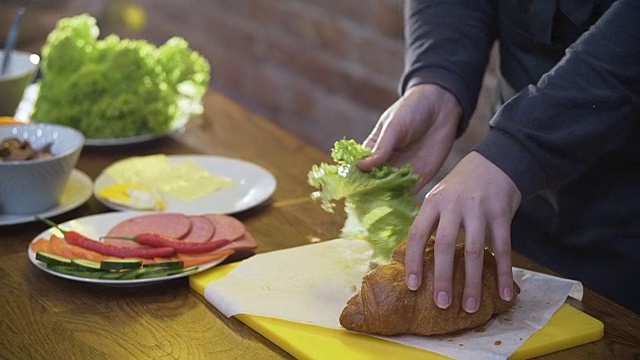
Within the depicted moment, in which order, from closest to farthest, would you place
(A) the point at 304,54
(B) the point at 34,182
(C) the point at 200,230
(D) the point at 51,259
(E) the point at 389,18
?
(D) the point at 51,259 < (C) the point at 200,230 < (B) the point at 34,182 < (E) the point at 389,18 < (A) the point at 304,54

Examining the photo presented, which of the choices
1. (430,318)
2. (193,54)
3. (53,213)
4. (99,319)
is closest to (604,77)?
(430,318)

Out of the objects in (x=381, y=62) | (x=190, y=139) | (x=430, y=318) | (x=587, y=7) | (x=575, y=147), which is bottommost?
(x=381, y=62)

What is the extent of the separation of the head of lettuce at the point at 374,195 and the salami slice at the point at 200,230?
7.9 inches

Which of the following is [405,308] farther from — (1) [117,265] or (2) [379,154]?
(1) [117,265]

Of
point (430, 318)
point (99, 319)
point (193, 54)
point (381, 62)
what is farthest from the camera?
point (381, 62)

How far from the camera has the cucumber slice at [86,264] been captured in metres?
1.49

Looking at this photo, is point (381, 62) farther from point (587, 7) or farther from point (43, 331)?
point (43, 331)

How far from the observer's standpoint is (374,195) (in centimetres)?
155

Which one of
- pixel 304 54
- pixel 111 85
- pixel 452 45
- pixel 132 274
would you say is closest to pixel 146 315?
pixel 132 274

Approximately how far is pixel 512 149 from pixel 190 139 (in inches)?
41.0

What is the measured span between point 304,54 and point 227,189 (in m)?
2.09

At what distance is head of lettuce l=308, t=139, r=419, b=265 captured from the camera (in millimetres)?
1535

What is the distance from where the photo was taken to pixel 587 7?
1634 millimetres

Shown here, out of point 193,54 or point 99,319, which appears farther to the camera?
point 193,54
